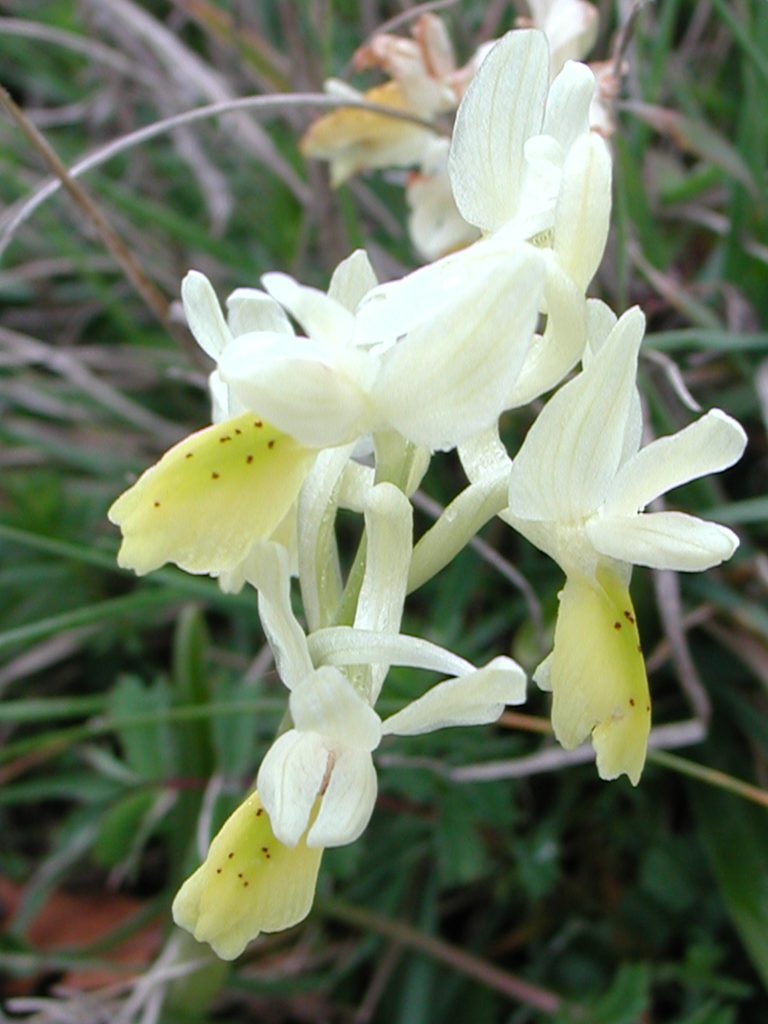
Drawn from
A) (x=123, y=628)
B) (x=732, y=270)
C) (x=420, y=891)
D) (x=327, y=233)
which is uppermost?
(x=327, y=233)

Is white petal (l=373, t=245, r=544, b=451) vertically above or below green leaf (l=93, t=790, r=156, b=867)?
above

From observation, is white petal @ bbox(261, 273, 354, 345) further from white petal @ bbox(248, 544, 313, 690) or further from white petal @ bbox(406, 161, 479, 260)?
white petal @ bbox(406, 161, 479, 260)

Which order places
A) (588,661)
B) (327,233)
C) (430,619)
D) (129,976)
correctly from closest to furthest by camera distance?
(588,661)
(129,976)
(430,619)
(327,233)

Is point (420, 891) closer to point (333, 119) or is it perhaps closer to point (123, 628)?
point (123, 628)

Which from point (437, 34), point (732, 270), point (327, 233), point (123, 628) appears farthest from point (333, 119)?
point (123, 628)

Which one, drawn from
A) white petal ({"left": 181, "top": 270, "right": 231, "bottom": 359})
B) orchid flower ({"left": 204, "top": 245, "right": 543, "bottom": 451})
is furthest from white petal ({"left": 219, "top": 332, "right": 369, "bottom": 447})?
white petal ({"left": 181, "top": 270, "right": 231, "bottom": 359})

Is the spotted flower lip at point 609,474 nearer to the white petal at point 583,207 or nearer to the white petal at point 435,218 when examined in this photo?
the white petal at point 583,207
